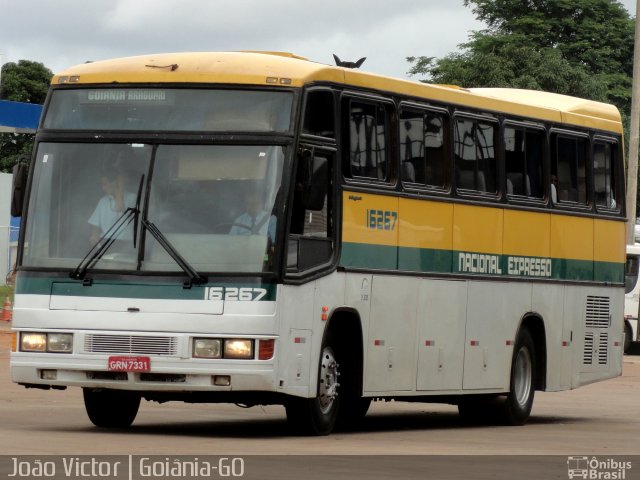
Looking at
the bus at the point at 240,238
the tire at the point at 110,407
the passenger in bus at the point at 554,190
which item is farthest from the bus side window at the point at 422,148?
the tire at the point at 110,407

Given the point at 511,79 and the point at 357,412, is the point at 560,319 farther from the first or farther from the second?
the point at 511,79

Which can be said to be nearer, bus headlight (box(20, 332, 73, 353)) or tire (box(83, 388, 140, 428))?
bus headlight (box(20, 332, 73, 353))

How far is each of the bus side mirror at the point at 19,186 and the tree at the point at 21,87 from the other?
73.1 meters

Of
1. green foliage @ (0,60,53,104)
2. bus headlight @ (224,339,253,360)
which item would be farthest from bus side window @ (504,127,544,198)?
green foliage @ (0,60,53,104)

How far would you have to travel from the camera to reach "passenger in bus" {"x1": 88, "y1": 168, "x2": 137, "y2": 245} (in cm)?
1653

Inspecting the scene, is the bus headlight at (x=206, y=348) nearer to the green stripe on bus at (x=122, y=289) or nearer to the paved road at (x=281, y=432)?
the green stripe on bus at (x=122, y=289)

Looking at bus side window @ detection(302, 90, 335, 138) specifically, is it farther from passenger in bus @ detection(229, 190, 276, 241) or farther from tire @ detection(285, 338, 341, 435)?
tire @ detection(285, 338, 341, 435)

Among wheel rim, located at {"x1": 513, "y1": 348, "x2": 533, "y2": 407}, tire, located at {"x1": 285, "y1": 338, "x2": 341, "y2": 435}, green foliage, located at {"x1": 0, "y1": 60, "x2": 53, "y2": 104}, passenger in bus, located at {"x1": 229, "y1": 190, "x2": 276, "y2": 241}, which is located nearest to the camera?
passenger in bus, located at {"x1": 229, "y1": 190, "x2": 276, "y2": 241}

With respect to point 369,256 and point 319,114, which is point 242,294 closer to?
point 319,114

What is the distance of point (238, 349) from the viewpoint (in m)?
16.2

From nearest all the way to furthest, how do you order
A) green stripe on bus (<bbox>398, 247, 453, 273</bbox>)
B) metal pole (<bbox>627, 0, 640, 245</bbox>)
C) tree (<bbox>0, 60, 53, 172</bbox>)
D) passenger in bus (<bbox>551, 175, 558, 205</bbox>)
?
1. green stripe on bus (<bbox>398, 247, 453, 273</bbox>)
2. passenger in bus (<bbox>551, 175, 558, 205</bbox>)
3. metal pole (<bbox>627, 0, 640, 245</bbox>)
4. tree (<bbox>0, 60, 53, 172</bbox>)

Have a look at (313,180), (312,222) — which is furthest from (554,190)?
(313,180)

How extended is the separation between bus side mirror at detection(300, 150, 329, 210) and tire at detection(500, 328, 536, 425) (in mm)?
5420

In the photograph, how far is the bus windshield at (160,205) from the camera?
1630 cm
